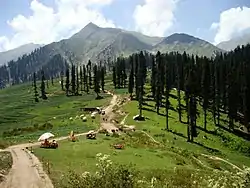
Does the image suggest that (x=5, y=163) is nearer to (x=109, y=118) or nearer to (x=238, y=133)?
(x=109, y=118)

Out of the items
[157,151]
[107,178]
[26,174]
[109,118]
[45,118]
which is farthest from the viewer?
[45,118]

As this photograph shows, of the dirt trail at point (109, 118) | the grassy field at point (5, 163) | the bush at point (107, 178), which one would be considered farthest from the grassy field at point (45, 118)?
the bush at point (107, 178)

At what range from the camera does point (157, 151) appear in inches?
2530

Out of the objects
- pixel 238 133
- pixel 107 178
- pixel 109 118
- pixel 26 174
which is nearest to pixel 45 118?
pixel 109 118

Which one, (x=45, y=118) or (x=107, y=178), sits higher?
(x=107, y=178)

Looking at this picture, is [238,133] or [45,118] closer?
[238,133]

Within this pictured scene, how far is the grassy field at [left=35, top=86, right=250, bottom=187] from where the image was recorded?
45.3 m

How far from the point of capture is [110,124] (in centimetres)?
10150

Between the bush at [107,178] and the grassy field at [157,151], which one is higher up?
the bush at [107,178]

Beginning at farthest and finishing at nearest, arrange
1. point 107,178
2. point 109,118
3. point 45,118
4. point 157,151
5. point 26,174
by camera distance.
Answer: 1. point 45,118
2. point 109,118
3. point 157,151
4. point 26,174
5. point 107,178

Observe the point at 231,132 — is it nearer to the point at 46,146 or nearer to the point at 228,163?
the point at 228,163

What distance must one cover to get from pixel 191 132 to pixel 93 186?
77.0 meters

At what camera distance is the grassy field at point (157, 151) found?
45344mm

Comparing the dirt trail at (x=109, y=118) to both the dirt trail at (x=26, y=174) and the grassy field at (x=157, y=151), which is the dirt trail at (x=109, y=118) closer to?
the grassy field at (x=157, y=151)
